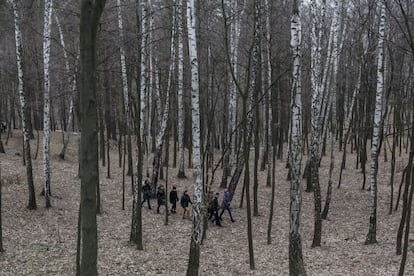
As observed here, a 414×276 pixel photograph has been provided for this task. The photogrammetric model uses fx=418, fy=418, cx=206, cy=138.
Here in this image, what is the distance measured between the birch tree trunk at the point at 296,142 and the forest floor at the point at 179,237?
50.6 inches

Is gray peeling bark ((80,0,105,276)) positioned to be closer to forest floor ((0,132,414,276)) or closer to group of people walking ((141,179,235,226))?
forest floor ((0,132,414,276))

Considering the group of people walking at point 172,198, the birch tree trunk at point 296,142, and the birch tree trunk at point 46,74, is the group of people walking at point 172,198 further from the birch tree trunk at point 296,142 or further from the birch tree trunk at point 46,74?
the birch tree trunk at point 296,142

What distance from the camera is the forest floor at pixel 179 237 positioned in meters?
10.5

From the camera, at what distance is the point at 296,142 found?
29.9 feet

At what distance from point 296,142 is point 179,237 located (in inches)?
242

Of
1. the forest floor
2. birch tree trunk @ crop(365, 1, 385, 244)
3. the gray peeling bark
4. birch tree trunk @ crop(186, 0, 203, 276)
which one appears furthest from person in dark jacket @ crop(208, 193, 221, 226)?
the gray peeling bark

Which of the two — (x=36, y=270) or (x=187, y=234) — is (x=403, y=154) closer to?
(x=187, y=234)

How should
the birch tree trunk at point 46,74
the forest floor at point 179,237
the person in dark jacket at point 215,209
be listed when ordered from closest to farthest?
the forest floor at point 179,237 < the birch tree trunk at point 46,74 < the person in dark jacket at point 215,209

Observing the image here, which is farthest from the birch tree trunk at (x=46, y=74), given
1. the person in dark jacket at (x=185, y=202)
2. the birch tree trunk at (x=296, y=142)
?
the birch tree trunk at (x=296, y=142)

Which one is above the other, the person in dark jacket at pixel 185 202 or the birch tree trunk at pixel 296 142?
the birch tree trunk at pixel 296 142

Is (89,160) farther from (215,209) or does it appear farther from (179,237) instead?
(215,209)

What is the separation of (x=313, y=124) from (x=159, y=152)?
317 inches

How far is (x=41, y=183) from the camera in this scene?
18.1 metres

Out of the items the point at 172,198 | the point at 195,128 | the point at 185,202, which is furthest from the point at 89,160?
the point at 172,198
